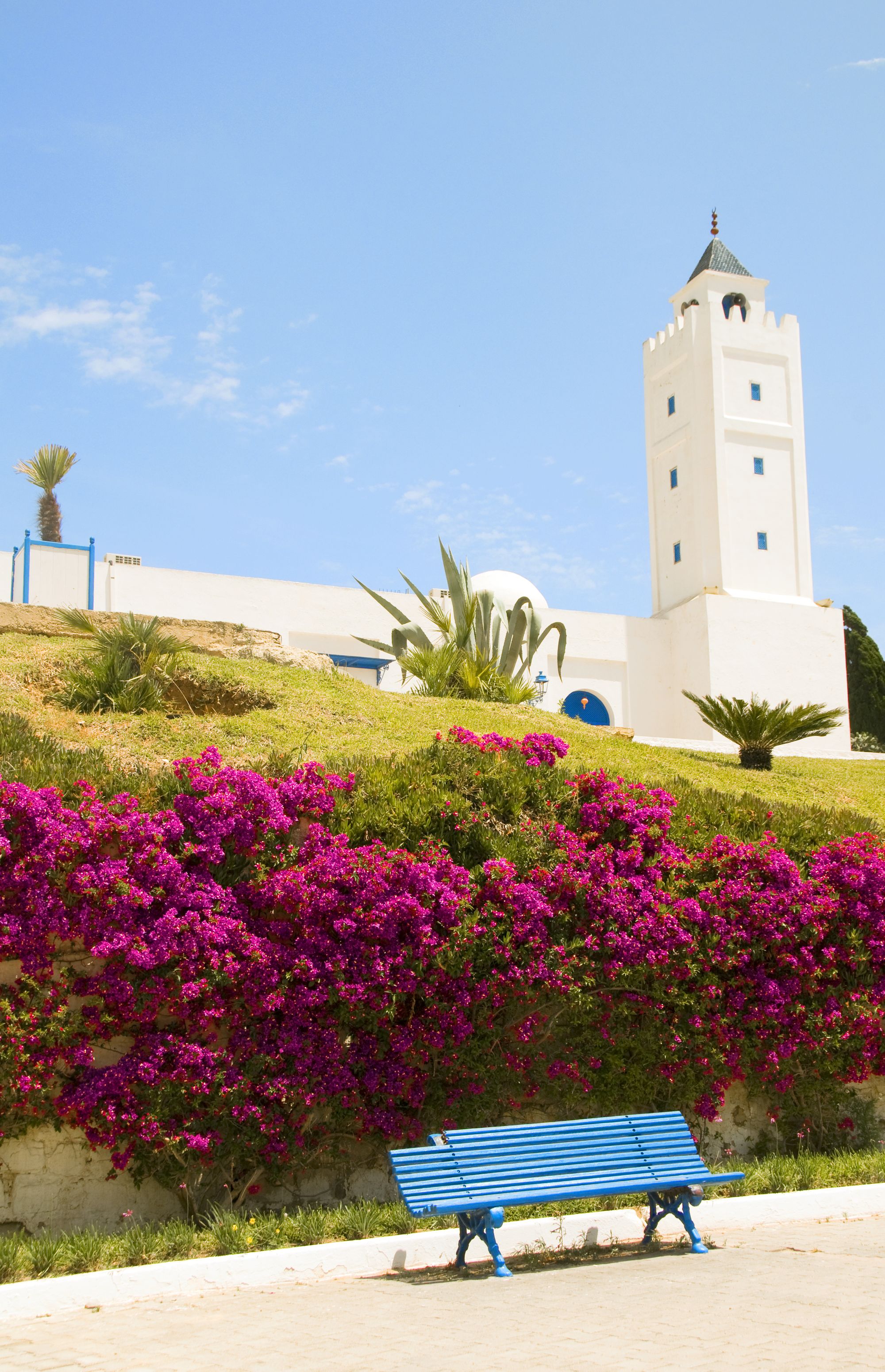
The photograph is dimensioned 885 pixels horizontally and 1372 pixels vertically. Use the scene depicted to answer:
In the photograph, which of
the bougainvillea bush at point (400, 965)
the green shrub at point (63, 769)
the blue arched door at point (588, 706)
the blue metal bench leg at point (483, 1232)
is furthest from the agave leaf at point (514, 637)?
the blue arched door at point (588, 706)

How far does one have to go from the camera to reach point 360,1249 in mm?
5590

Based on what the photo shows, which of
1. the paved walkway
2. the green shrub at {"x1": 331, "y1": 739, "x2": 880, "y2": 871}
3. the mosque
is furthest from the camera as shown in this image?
the mosque

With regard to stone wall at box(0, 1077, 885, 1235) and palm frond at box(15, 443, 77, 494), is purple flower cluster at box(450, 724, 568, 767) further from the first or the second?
palm frond at box(15, 443, 77, 494)

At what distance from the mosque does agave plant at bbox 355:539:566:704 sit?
10686 millimetres

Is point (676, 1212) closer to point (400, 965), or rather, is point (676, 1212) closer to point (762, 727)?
point (400, 965)

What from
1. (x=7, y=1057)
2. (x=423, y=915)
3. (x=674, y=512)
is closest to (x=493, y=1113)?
(x=423, y=915)

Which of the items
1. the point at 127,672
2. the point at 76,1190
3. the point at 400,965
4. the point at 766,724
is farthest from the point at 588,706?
the point at 76,1190

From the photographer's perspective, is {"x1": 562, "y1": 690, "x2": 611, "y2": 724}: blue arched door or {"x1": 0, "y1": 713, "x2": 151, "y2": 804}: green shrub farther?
{"x1": 562, "y1": 690, "x2": 611, "y2": 724}: blue arched door

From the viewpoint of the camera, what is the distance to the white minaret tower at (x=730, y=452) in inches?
1244

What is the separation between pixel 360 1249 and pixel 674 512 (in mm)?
28948

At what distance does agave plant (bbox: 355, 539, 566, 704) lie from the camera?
1503 centimetres

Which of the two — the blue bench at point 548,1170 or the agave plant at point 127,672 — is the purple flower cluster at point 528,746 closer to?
the blue bench at point 548,1170

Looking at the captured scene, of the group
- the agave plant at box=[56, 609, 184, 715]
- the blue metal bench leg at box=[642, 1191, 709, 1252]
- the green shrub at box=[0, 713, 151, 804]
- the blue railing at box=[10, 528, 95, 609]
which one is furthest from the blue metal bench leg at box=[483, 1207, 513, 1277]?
the blue railing at box=[10, 528, 95, 609]

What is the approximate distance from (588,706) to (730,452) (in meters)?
7.56
